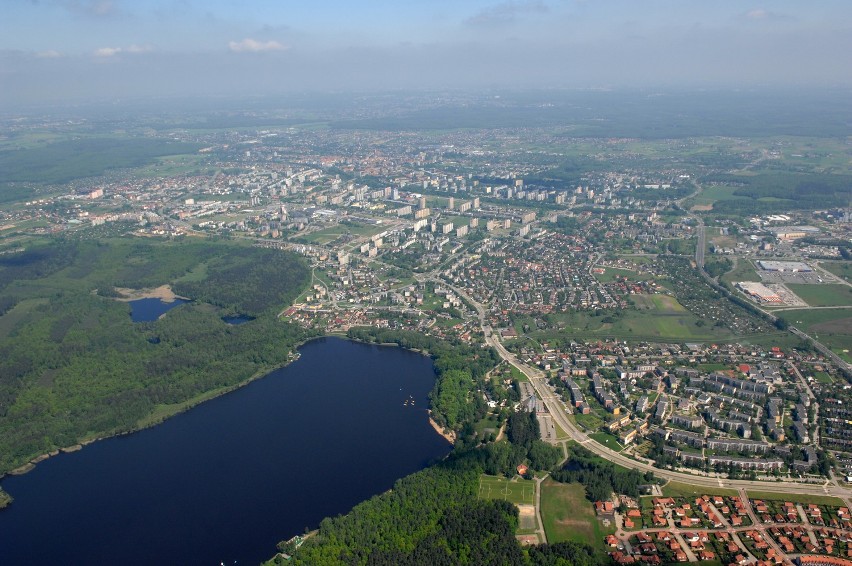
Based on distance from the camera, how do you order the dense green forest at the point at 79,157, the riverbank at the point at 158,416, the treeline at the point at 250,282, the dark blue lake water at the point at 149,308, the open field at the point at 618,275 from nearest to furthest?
the riverbank at the point at 158,416 → the dark blue lake water at the point at 149,308 → the treeline at the point at 250,282 → the open field at the point at 618,275 → the dense green forest at the point at 79,157

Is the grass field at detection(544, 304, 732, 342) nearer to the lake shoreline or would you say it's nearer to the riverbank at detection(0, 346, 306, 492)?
the lake shoreline

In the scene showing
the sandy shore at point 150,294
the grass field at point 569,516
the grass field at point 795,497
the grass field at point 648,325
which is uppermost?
the grass field at point 648,325

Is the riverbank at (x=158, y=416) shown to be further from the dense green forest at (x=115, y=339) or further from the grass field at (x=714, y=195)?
the grass field at (x=714, y=195)

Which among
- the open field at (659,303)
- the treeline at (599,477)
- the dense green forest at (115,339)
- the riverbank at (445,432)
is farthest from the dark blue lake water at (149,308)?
the open field at (659,303)

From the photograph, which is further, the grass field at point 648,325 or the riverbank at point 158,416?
the grass field at point 648,325

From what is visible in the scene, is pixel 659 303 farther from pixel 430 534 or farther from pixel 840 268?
pixel 430 534

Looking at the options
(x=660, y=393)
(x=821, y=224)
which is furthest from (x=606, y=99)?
(x=660, y=393)

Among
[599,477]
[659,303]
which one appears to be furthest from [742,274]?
[599,477]
